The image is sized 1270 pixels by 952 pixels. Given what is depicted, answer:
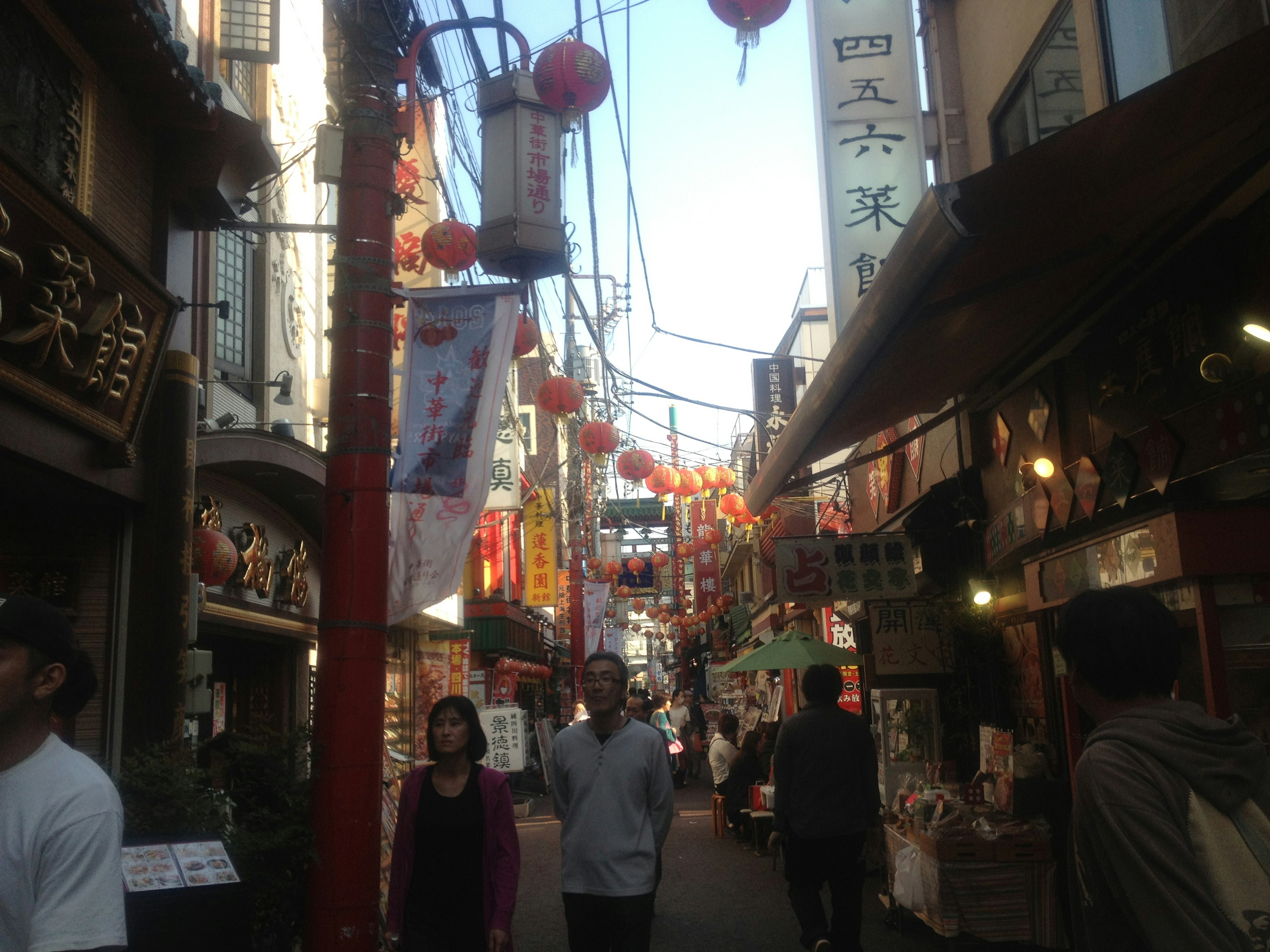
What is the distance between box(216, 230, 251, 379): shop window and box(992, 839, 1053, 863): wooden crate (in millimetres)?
8516

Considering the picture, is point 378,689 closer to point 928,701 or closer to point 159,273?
point 159,273

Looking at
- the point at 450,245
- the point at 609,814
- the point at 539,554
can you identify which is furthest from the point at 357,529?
the point at 539,554

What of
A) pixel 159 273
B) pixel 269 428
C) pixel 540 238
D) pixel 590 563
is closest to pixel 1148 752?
pixel 540 238

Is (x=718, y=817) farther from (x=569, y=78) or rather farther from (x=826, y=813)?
(x=569, y=78)

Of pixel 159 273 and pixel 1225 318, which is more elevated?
pixel 159 273

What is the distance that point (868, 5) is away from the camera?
1021 cm

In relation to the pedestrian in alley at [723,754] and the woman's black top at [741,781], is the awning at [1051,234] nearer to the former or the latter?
the woman's black top at [741,781]

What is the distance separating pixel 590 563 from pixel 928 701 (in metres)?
21.7

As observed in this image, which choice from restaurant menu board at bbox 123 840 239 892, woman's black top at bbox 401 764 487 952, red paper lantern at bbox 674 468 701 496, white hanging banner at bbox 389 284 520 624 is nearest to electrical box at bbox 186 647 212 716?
white hanging banner at bbox 389 284 520 624

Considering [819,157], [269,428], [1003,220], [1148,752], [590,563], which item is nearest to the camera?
[1148,752]

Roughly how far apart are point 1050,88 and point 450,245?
19.5ft

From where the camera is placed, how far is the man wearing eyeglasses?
194 inches

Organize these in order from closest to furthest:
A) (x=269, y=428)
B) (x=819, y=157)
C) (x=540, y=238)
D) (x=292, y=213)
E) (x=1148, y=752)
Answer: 1. (x=1148, y=752)
2. (x=540, y=238)
3. (x=819, y=157)
4. (x=269, y=428)
5. (x=292, y=213)

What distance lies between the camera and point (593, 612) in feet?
100
